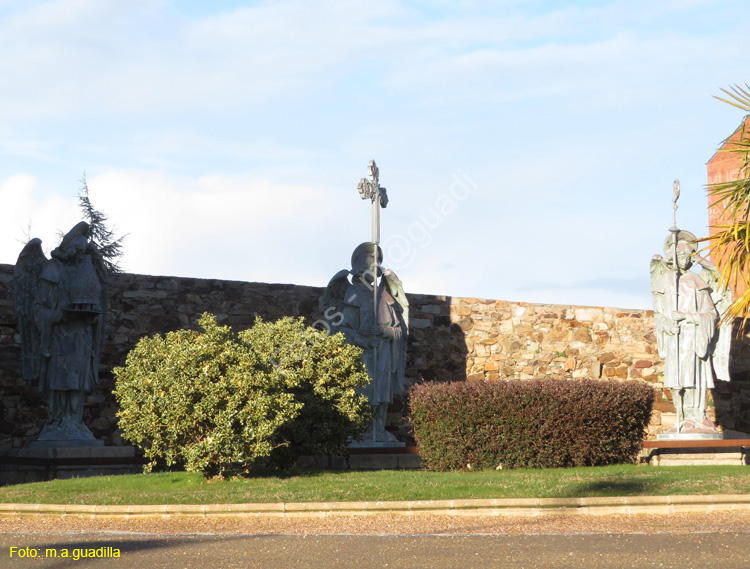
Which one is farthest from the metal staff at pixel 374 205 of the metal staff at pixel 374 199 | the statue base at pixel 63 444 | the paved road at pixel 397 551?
the paved road at pixel 397 551

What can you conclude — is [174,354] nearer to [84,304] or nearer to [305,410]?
[305,410]

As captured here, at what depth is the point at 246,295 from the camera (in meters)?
16.0

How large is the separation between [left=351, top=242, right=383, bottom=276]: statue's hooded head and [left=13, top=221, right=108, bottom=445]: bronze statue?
384 centimetres

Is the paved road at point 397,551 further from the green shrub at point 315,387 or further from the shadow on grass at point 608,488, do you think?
the green shrub at point 315,387

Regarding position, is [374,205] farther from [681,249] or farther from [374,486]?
[374,486]

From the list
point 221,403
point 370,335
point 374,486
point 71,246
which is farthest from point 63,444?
point 374,486

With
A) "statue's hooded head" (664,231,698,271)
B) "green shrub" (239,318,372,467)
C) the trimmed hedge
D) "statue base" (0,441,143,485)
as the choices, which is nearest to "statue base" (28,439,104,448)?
"statue base" (0,441,143,485)

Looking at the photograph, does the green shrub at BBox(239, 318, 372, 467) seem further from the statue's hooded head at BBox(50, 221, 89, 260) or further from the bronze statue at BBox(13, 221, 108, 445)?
the statue's hooded head at BBox(50, 221, 89, 260)

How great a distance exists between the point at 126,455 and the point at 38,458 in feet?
4.00

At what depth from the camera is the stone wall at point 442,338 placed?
14195 mm

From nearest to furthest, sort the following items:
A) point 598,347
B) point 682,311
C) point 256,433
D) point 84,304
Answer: point 256,433
point 84,304
point 682,311
point 598,347

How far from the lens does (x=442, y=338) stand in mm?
17719

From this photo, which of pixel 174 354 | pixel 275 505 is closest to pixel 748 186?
pixel 275 505

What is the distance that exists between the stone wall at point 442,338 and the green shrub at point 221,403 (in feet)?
11.5
